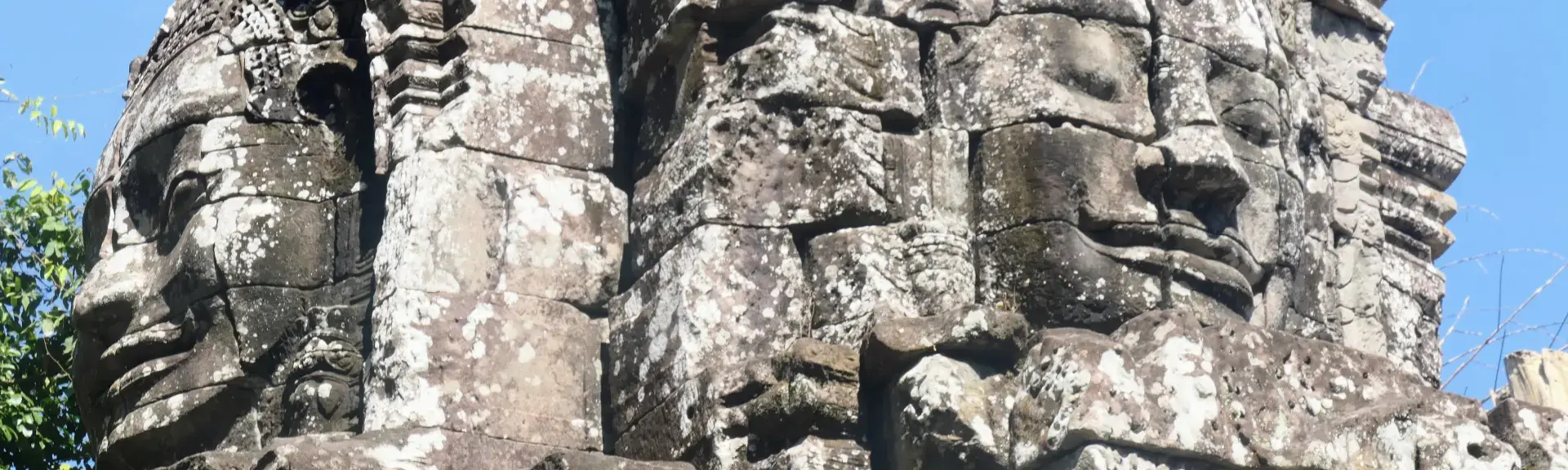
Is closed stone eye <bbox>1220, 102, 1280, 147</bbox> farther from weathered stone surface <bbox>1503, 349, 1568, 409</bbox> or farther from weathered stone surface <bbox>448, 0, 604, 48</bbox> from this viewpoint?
weathered stone surface <bbox>448, 0, 604, 48</bbox>

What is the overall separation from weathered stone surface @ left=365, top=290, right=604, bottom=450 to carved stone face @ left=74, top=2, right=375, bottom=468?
0.74m

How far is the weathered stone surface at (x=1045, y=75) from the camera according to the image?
8789 mm

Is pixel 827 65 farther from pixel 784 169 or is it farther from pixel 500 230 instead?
pixel 500 230

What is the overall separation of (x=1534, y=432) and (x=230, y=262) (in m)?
5.16

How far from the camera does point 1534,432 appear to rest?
7852mm

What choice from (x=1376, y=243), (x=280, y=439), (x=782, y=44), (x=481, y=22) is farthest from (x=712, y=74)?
(x=1376, y=243)

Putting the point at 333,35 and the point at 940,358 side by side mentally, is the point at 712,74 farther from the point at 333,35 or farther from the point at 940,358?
the point at 333,35

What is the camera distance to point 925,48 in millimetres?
9164

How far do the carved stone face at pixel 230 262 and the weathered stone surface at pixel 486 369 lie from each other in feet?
2.44

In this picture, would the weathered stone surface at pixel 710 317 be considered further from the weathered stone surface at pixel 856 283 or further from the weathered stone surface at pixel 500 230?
the weathered stone surface at pixel 500 230

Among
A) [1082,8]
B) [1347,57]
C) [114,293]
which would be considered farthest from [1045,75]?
[114,293]

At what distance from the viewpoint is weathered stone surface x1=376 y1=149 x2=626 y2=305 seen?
30.6ft

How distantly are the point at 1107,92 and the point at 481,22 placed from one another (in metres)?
2.47

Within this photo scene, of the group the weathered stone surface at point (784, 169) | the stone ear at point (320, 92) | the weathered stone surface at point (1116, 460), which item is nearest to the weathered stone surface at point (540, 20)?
the stone ear at point (320, 92)
